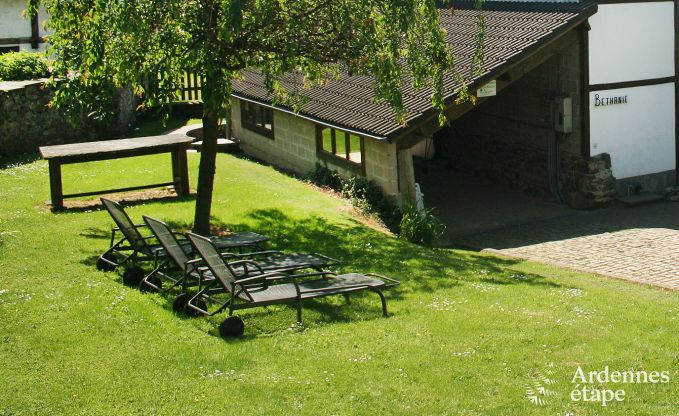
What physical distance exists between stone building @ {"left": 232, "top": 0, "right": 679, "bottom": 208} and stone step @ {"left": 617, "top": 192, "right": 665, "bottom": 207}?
240 mm

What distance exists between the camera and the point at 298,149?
78.9 feet

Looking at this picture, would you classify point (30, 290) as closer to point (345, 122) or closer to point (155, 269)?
point (155, 269)

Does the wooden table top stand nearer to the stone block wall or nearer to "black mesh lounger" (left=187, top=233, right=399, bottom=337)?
"black mesh lounger" (left=187, top=233, right=399, bottom=337)

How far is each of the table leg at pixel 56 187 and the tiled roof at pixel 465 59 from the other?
507cm

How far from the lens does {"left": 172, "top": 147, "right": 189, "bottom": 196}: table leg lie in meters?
18.7

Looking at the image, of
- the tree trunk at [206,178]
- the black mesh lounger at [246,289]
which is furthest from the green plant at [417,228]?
the black mesh lounger at [246,289]

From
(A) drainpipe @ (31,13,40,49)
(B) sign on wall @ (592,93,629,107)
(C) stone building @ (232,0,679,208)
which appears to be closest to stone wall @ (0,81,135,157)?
(C) stone building @ (232,0,679,208)

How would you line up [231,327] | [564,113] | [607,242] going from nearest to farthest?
1. [231,327]
2. [607,242]
3. [564,113]

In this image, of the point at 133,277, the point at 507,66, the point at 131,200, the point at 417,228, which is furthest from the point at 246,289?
the point at 507,66

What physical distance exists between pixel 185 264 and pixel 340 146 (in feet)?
37.8

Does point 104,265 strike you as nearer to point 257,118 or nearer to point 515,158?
point 515,158

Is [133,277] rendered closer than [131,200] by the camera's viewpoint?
Yes

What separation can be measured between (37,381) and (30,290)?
318 cm

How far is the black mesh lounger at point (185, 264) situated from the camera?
11.3m
